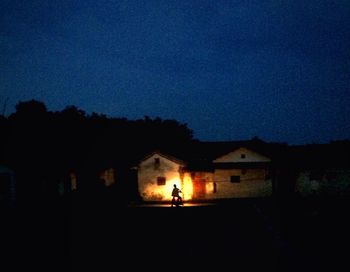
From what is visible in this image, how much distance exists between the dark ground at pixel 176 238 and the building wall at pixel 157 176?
717 centimetres

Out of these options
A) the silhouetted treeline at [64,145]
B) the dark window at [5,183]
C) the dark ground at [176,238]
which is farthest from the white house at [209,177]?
the dark window at [5,183]

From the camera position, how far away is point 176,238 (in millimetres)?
15625

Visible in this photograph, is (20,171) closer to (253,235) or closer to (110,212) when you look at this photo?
(110,212)

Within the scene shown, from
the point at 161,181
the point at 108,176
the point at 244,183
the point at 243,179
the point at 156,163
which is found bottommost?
the point at 244,183

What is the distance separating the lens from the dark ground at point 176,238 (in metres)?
12.1

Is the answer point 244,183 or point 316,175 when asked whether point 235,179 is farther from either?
point 316,175

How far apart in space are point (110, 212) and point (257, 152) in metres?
14.3

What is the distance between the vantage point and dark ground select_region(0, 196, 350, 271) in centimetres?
1208

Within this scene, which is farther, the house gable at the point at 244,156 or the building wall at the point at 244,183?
the building wall at the point at 244,183

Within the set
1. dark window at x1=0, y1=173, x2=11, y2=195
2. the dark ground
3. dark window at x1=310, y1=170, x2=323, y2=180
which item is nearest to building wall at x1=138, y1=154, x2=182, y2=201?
the dark ground

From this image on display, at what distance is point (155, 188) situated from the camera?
1267 inches

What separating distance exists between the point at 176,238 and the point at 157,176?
54.4ft

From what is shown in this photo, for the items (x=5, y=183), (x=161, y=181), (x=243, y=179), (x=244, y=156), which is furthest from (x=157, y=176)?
(x=5, y=183)

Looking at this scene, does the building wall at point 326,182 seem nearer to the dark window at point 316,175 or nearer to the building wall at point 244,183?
the dark window at point 316,175
